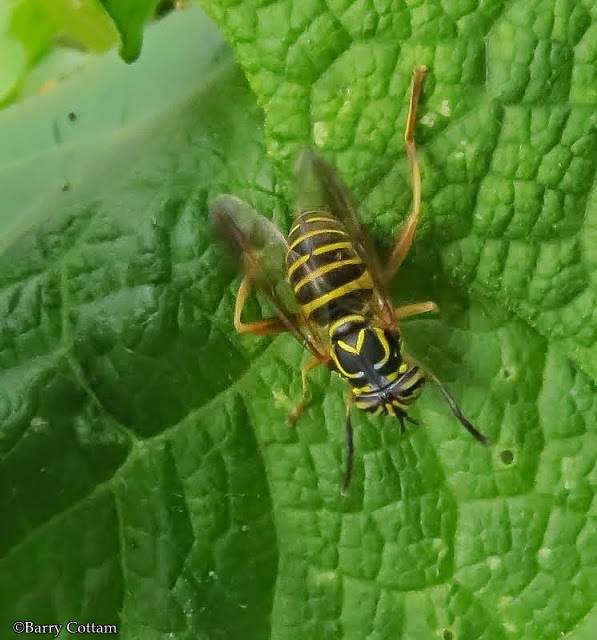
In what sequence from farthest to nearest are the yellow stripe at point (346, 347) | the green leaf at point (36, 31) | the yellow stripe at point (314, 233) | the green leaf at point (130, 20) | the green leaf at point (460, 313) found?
the green leaf at point (36, 31) < the yellow stripe at point (346, 347) < the yellow stripe at point (314, 233) < the green leaf at point (130, 20) < the green leaf at point (460, 313)

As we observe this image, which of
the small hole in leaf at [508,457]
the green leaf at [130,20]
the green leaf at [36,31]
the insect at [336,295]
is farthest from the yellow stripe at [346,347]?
the green leaf at [36,31]

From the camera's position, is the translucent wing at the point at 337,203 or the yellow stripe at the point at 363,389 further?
the yellow stripe at the point at 363,389

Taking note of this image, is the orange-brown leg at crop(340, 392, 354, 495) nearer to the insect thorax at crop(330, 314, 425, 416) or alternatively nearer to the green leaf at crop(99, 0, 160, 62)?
the insect thorax at crop(330, 314, 425, 416)

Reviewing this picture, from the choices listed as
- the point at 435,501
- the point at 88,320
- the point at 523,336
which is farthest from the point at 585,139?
the point at 88,320

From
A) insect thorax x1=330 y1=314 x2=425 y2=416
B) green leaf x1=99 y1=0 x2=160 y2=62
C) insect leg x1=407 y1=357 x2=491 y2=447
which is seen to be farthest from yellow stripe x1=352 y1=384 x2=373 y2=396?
green leaf x1=99 y1=0 x2=160 y2=62

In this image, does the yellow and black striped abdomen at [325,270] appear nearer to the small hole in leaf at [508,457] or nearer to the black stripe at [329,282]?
the black stripe at [329,282]

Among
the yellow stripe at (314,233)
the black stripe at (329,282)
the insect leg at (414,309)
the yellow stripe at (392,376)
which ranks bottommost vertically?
the yellow stripe at (392,376)

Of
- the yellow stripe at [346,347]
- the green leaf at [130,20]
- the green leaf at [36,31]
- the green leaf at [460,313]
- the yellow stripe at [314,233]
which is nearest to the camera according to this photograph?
the green leaf at [460,313]
